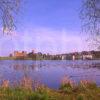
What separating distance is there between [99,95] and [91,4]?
4214mm

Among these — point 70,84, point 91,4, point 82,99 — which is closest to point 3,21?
point 91,4

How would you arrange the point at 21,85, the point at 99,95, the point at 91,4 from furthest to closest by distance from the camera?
the point at 21,85, the point at 99,95, the point at 91,4

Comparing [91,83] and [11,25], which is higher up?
[11,25]

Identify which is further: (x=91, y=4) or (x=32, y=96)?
(x=32, y=96)

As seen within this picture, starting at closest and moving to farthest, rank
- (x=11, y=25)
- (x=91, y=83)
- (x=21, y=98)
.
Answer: (x=11, y=25) < (x=21, y=98) < (x=91, y=83)

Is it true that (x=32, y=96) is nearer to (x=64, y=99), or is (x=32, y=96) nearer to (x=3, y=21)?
(x=64, y=99)

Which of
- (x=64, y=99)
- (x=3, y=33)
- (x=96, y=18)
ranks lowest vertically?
(x=64, y=99)

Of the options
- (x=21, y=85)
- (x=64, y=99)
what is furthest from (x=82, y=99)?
(x=21, y=85)

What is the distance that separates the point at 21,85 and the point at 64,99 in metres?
3.79

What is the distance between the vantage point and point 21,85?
14891mm

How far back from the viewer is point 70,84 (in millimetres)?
17062

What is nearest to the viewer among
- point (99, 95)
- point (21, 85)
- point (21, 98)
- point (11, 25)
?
Result: point (11, 25)

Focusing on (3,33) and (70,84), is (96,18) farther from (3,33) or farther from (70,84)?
(70,84)

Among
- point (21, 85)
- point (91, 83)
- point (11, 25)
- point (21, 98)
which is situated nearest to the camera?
point (11, 25)
